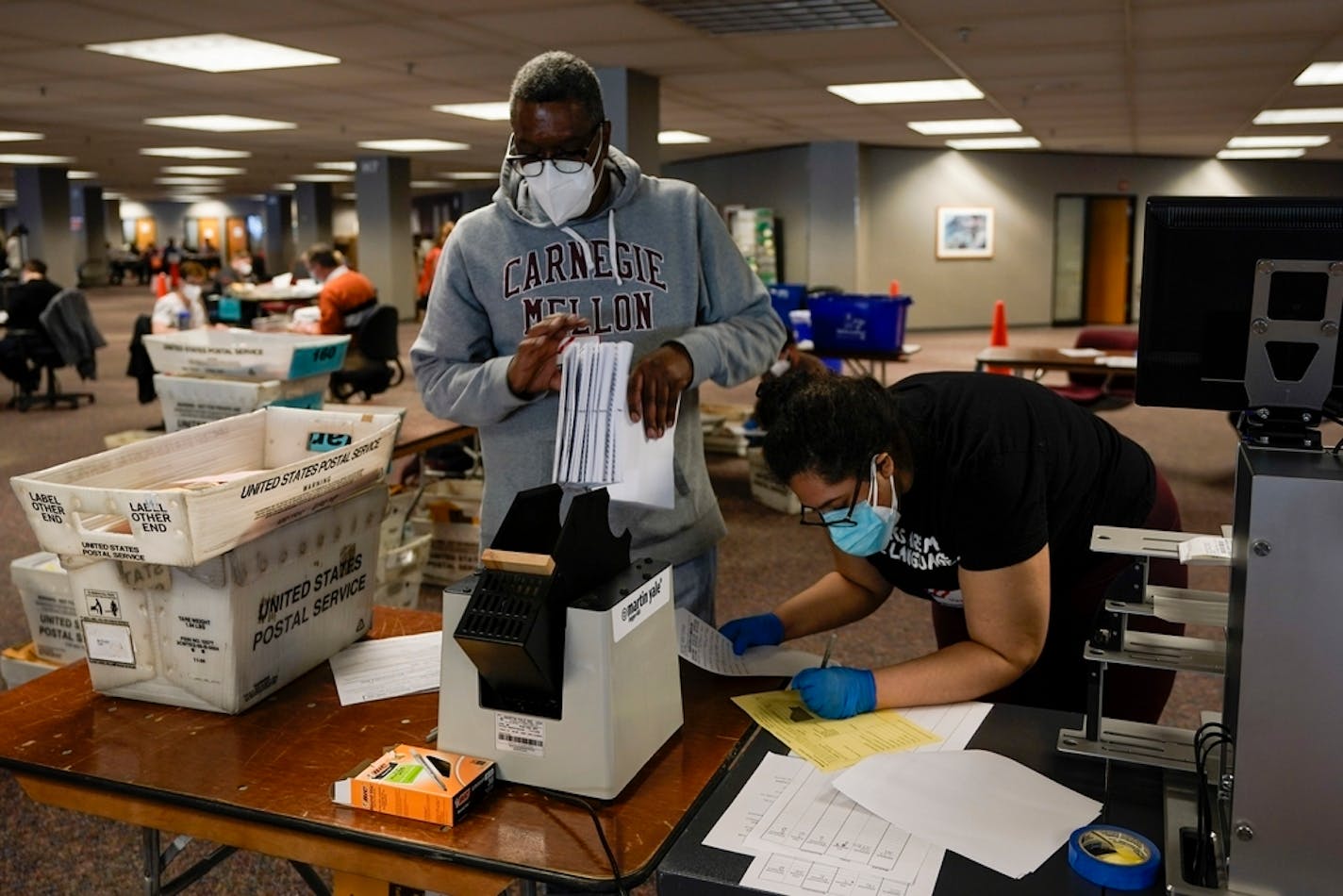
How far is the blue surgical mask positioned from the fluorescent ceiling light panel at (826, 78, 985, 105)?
7.23 m

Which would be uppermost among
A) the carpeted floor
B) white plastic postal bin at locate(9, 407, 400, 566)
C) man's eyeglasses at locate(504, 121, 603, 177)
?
man's eyeglasses at locate(504, 121, 603, 177)

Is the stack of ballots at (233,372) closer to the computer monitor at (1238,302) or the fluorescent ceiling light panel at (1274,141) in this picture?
the computer monitor at (1238,302)

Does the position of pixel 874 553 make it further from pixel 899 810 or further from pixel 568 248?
pixel 568 248

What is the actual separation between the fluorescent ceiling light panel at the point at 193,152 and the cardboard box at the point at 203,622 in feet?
43.0

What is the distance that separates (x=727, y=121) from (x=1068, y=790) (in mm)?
10283

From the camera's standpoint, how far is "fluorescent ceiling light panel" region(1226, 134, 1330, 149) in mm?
12523

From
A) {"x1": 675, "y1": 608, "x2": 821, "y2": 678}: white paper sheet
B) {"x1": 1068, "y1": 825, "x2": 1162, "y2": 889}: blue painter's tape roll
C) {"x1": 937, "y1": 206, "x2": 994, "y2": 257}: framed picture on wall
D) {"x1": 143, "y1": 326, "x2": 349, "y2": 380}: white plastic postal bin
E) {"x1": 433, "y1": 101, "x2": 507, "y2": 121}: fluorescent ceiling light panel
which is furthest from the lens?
{"x1": 937, "y1": 206, "x2": 994, "y2": 257}: framed picture on wall

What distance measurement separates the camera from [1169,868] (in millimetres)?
1108

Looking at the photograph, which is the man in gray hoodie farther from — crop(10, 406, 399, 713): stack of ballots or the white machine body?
the white machine body

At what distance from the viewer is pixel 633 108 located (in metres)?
7.62

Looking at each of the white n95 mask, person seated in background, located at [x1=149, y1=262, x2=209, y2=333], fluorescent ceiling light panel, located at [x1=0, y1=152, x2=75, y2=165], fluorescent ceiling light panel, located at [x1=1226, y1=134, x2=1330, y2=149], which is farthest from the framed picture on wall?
the white n95 mask

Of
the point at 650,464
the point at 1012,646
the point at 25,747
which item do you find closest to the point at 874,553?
the point at 1012,646

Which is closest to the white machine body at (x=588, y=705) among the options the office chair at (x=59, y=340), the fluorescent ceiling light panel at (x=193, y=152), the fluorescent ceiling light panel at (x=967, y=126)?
the office chair at (x=59, y=340)

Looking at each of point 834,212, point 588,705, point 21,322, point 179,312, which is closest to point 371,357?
point 179,312
